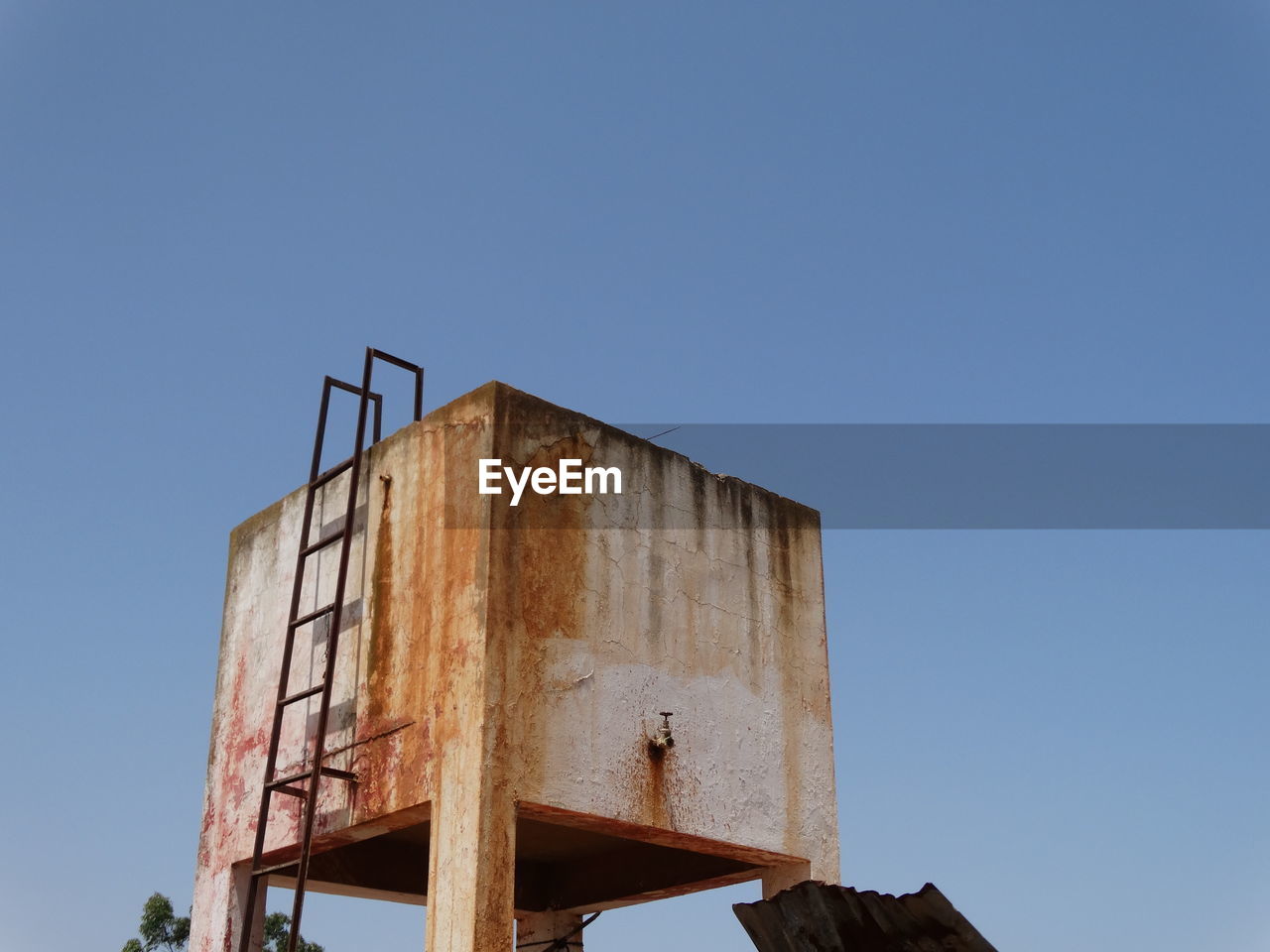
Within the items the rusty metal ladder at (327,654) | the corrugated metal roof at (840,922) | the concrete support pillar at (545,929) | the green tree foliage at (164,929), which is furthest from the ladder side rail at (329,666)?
the green tree foliage at (164,929)

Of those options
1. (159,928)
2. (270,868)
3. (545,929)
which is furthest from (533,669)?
(159,928)

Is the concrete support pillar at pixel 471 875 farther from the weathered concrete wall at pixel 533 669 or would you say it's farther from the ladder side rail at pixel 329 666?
the ladder side rail at pixel 329 666

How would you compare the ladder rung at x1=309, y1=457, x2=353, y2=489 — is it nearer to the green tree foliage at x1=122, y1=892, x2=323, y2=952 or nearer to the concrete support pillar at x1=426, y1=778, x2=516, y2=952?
the concrete support pillar at x1=426, y1=778, x2=516, y2=952

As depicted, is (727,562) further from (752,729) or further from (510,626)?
(510,626)

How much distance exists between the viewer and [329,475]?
11.8 meters

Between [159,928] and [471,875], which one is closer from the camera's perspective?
[471,875]

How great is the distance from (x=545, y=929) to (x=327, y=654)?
3.96m

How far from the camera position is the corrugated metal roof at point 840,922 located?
6082mm

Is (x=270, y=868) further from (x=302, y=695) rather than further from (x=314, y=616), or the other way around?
(x=314, y=616)

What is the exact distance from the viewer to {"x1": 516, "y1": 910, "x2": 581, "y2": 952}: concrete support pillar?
44.0 ft

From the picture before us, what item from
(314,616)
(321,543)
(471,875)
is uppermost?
(321,543)

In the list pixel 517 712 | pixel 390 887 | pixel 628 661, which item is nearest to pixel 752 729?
pixel 628 661

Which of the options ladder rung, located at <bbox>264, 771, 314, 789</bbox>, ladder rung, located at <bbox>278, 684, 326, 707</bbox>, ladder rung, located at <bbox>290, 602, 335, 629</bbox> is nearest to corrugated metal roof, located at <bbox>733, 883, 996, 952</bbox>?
ladder rung, located at <bbox>264, 771, 314, 789</bbox>

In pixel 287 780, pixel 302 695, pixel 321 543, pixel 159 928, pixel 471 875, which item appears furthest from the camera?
pixel 159 928
